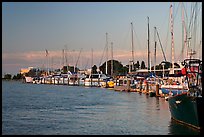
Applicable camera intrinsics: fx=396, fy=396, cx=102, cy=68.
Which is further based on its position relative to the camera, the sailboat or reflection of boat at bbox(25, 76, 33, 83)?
reflection of boat at bbox(25, 76, 33, 83)

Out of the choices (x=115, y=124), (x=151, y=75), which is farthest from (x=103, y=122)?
(x=151, y=75)

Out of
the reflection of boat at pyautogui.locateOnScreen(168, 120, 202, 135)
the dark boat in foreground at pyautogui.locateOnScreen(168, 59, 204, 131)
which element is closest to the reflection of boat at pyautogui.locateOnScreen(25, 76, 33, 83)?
the reflection of boat at pyautogui.locateOnScreen(168, 120, 202, 135)

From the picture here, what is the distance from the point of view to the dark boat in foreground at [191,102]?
19234 millimetres

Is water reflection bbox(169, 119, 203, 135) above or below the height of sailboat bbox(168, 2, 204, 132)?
below

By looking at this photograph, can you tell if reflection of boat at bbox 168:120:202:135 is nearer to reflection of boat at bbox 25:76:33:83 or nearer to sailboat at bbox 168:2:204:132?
sailboat at bbox 168:2:204:132

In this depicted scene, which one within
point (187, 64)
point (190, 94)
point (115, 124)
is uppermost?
point (187, 64)

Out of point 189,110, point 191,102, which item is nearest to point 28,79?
point 189,110

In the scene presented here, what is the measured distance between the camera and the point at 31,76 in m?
188

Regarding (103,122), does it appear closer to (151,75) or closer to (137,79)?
(151,75)

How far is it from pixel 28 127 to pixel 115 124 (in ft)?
19.1

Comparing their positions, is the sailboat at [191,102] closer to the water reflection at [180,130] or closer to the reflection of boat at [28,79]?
the water reflection at [180,130]

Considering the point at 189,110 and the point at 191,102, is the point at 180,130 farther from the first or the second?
the point at 191,102

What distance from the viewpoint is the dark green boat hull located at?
19047 mm

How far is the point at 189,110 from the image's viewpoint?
20531 millimetres
